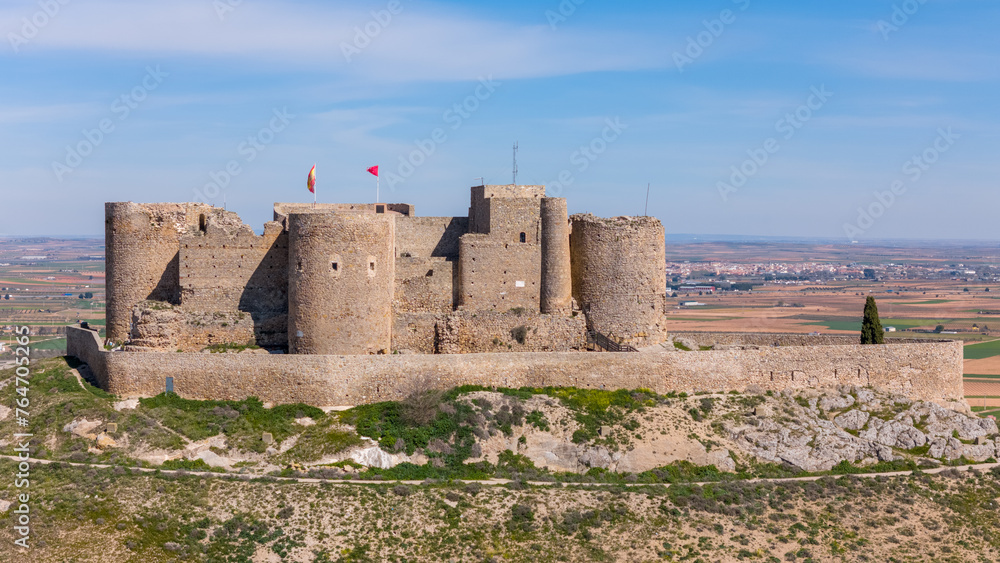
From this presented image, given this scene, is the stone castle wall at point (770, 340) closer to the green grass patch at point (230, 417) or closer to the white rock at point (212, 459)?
the green grass patch at point (230, 417)

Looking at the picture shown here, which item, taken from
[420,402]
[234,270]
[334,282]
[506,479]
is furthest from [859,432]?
[234,270]

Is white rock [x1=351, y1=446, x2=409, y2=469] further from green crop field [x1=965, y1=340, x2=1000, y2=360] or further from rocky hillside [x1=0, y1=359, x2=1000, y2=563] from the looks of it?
green crop field [x1=965, y1=340, x2=1000, y2=360]

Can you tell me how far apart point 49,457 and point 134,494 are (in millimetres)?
4321

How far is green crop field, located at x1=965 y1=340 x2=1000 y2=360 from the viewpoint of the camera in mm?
94875

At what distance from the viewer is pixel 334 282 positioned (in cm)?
3472

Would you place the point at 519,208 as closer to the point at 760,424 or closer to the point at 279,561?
the point at 760,424

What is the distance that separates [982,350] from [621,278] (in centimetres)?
7478

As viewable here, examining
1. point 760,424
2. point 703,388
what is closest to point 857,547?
point 760,424

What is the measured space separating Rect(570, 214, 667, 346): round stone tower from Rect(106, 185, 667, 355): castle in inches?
2.0

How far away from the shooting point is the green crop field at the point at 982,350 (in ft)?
311

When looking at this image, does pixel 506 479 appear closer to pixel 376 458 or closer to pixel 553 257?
pixel 376 458

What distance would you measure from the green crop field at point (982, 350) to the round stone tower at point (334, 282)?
75434 millimetres

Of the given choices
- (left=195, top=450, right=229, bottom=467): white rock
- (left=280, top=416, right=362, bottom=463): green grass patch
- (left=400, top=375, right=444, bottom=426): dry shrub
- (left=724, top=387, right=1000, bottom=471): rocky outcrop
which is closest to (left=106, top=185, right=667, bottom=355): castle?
(left=400, top=375, right=444, bottom=426): dry shrub

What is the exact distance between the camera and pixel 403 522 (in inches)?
1129
